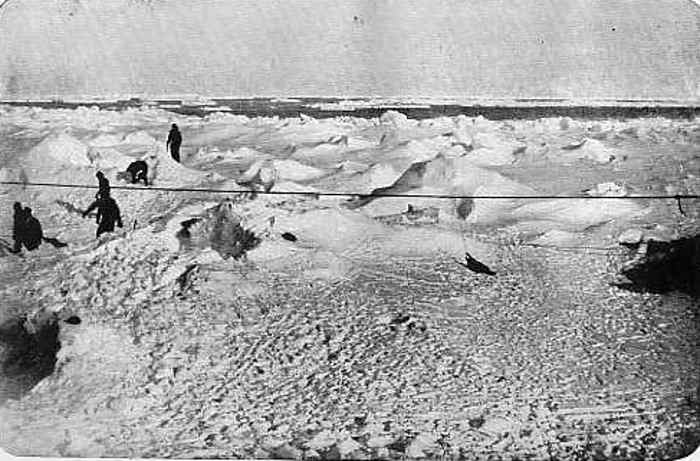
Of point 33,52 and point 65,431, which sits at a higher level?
point 33,52

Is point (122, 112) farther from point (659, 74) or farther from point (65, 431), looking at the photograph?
point (659, 74)

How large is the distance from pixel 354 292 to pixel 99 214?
42 centimetres

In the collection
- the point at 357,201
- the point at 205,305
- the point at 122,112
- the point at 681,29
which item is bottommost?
the point at 205,305

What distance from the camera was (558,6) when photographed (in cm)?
117

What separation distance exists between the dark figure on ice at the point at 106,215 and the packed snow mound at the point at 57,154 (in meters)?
0.06

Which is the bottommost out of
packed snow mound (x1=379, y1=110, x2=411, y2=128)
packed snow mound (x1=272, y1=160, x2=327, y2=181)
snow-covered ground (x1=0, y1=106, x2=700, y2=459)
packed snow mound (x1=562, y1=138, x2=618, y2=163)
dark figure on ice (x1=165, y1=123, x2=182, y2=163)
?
snow-covered ground (x1=0, y1=106, x2=700, y2=459)

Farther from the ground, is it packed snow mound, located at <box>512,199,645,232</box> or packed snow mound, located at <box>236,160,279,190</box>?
packed snow mound, located at <box>236,160,279,190</box>

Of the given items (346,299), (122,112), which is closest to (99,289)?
(122,112)

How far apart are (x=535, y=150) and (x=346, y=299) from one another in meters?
0.38

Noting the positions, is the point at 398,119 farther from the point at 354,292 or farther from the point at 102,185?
the point at 102,185

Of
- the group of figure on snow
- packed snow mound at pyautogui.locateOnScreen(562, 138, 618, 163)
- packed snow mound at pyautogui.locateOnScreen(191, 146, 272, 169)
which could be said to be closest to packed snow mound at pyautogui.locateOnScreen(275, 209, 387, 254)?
packed snow mound at pyautogui.locateOnScreen(191, 146, 272, 169)

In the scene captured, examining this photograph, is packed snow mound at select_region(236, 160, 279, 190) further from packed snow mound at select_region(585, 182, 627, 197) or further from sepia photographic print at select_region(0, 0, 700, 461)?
packed snow mound at select_region(585, 182, 627, 197)

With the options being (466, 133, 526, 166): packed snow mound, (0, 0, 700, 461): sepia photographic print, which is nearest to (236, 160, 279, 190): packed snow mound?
(0, 0, 700, 461): sepia photographic print

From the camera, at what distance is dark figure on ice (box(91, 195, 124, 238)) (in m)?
1.17
